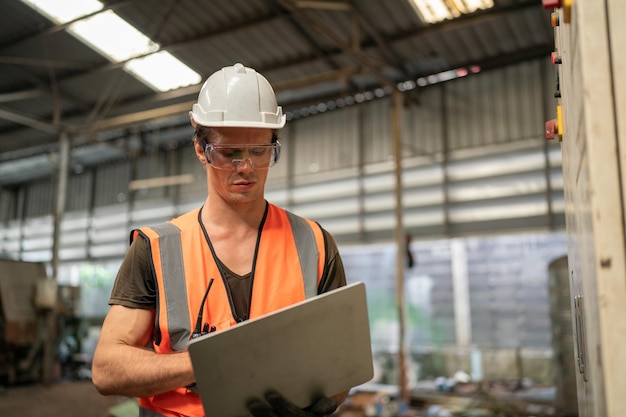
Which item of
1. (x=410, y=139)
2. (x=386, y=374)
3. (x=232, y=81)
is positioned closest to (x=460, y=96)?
(x=410, y=139)

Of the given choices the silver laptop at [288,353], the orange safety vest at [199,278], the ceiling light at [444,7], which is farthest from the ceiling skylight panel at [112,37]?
the silver laptop at [288,353]

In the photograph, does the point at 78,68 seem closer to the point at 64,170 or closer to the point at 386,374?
the point at 64,170

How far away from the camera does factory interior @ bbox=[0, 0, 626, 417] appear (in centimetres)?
820

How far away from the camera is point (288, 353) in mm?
1466

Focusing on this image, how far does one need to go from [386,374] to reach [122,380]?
9.99 m

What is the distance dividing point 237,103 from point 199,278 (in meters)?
0.62

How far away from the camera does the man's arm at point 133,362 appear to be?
159 cm

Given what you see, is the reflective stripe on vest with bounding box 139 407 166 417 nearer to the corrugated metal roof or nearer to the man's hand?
the man's hand

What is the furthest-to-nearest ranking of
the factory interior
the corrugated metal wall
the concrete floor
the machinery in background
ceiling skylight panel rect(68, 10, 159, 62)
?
the corrugated metal wall, the machinery in background, ceiling skylight panel rect(68, 10, 159, 62), the factory interior, the concrete floor

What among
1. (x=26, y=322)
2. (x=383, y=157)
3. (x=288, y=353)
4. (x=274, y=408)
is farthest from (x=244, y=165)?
(x=383, y=157)

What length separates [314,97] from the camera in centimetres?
1167

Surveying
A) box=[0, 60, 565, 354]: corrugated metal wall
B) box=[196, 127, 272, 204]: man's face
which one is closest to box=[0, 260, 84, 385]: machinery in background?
box=[0, 60, 565, 354]: corrugated metal wall

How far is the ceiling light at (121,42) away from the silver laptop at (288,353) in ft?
25.9

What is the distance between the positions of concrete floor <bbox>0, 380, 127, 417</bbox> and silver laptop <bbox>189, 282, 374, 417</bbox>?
5.69 metres
